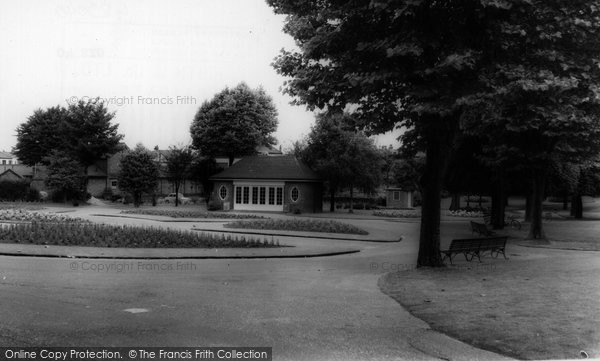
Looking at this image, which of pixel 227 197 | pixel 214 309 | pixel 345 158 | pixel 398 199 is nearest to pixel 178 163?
pixel 227 197

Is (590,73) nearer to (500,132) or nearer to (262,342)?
(500,132)

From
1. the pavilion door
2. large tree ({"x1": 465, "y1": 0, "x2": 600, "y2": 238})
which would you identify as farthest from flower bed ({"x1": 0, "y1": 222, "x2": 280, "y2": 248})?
the pavilion door

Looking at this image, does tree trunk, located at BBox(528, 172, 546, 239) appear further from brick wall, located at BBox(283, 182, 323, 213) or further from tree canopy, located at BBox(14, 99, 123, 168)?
tree canopy, located at BBox(14, 99, 123, 168)

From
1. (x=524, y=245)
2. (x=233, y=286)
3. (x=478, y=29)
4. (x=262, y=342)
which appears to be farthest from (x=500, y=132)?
(x=262, y=342)

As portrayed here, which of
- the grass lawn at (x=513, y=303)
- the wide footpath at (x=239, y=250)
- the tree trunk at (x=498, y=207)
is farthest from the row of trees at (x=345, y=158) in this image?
the grass lawn at (x=513, y=303)

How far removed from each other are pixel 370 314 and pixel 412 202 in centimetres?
6011

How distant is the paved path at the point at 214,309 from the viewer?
24.4ft

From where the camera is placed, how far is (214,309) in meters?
9.63

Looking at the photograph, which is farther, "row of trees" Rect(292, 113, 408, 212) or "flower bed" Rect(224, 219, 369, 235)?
"row of trees" Rect(292, 113, 408, 212)

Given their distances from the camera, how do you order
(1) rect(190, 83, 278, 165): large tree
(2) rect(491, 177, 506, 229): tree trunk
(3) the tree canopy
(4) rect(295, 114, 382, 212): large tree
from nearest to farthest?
(2) rect(491, 177, 506, 229): tree trunk → (4) rect(295, 114, 382, 212): large tree → (1) rect(190, 83, 278, 165): large tree → (3) the tree canopy

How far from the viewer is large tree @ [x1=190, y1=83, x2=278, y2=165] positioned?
62500 mm

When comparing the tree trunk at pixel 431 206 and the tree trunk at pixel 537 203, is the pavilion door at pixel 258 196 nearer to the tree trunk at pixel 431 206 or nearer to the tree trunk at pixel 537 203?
the tree trunk at pixel 537 203

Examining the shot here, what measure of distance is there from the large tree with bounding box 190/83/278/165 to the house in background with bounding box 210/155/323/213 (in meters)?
13.9

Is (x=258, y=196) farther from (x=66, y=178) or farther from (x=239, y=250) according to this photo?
(x=239, y=250)
